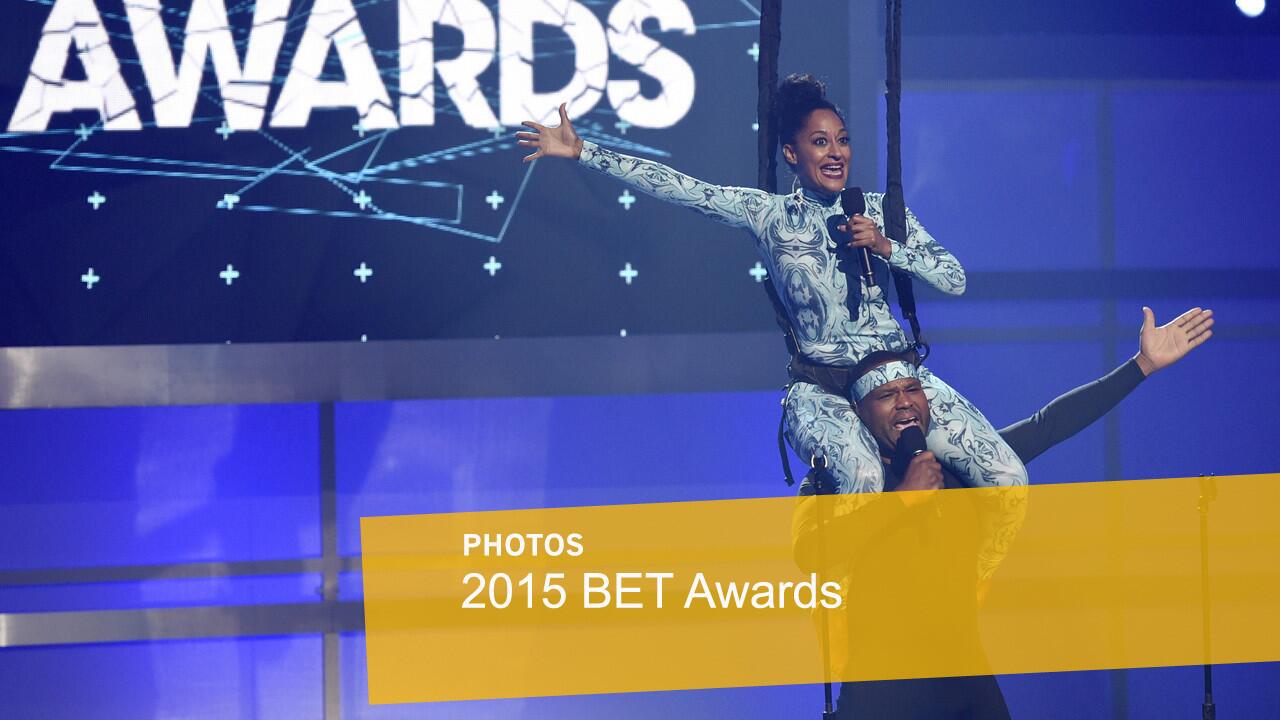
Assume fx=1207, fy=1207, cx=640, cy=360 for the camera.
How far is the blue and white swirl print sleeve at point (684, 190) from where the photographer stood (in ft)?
10.7

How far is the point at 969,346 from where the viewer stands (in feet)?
12.2

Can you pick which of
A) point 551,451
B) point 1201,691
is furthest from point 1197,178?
point 551,451

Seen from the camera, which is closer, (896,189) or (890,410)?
(890,410)

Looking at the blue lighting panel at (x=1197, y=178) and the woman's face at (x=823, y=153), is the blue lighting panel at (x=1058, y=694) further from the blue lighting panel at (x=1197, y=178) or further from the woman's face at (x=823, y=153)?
the woman's face at (x=823, y=153)

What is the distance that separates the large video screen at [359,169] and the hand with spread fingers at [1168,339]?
3.74 feet

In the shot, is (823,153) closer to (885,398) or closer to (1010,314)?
(885,398)

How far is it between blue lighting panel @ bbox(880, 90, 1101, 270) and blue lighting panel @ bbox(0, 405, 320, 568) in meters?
2.06

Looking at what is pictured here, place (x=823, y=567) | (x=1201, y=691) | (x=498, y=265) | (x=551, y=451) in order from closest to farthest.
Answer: (x=823, y=567) < (x=498, y=265) < (x=551, y=451) < (x=1201, y=691)

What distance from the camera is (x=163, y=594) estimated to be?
11.9 ft

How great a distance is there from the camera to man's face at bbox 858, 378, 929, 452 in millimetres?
3330

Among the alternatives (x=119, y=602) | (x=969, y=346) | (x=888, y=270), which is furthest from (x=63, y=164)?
(x=969, y=346)

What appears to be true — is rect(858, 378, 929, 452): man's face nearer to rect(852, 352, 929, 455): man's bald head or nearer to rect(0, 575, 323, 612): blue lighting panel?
rect(852, 352, 929, 455): man's bald head

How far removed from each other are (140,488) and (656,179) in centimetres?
181

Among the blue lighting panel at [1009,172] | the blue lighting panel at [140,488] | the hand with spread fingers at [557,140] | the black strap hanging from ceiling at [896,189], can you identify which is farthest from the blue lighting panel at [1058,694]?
the blue lighting panel at [140,488]
